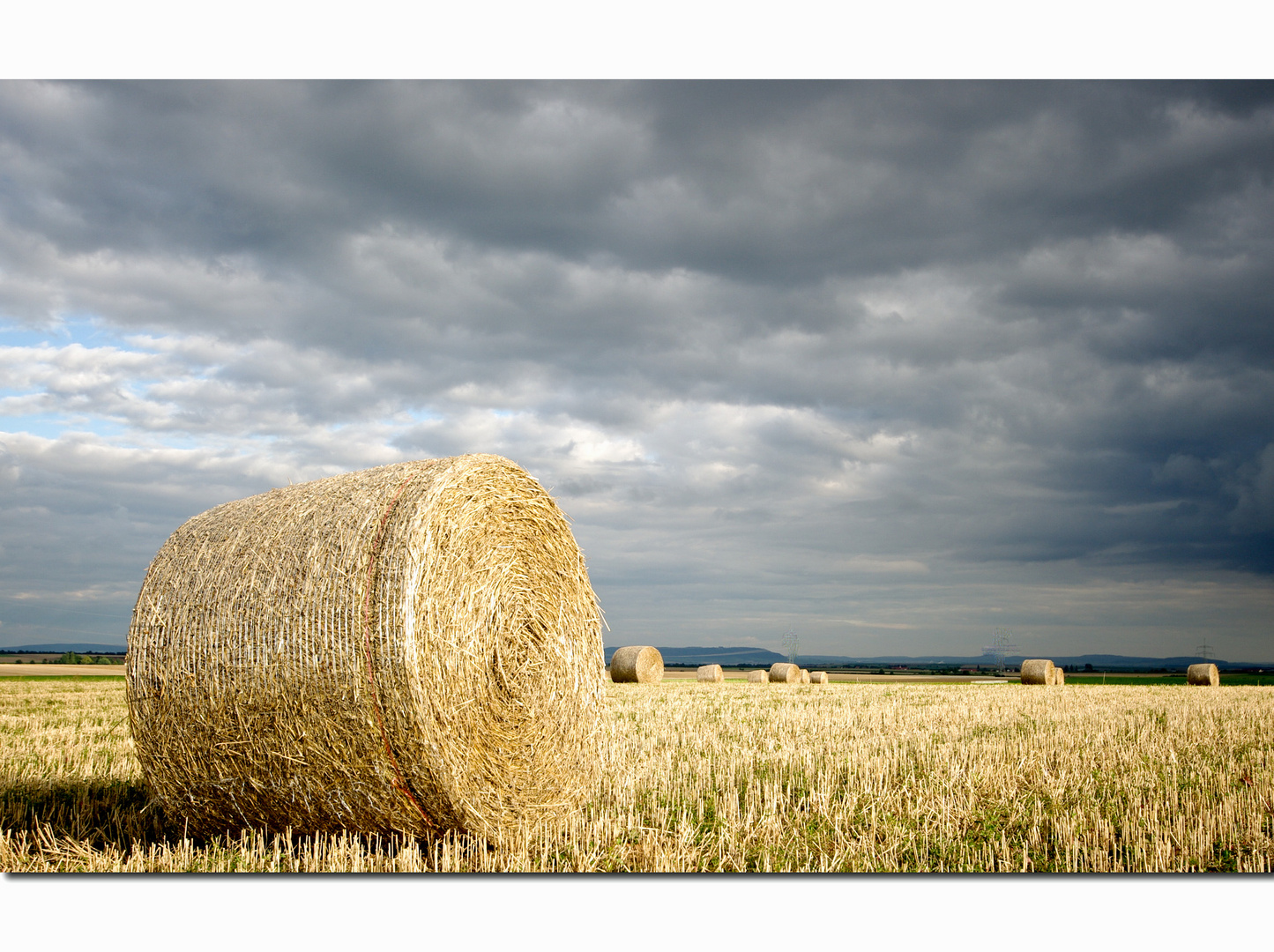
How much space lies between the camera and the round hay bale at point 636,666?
25312 millimetres

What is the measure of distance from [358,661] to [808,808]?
335 cm

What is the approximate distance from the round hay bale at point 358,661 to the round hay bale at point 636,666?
19295mm

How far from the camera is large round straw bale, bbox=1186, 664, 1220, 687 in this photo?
101 ft

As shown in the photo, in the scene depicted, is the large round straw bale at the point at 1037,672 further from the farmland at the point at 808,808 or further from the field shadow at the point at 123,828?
the field shadow at the point at 123,828

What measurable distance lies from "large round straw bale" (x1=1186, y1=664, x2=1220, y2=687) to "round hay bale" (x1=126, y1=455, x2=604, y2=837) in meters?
32.5

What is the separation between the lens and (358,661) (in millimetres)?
4852

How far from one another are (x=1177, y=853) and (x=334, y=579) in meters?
5.25

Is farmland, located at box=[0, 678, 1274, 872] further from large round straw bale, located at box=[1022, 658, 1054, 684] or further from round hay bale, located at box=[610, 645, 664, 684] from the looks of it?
large round straw bale, located at box=[1022, 658, 1054, 684]

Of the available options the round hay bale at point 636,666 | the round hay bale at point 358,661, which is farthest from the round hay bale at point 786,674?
the round hay bale at point 358,661

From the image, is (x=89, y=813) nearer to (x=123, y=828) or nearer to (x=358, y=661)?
(x=123, y=828)

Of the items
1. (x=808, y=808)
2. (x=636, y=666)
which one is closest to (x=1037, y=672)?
(x=636, y=666)

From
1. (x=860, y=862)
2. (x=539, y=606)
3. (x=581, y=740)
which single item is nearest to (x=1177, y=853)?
(x=860, y=862)

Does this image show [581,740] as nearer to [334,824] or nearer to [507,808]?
[507,808]

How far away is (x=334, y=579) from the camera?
5.04m
